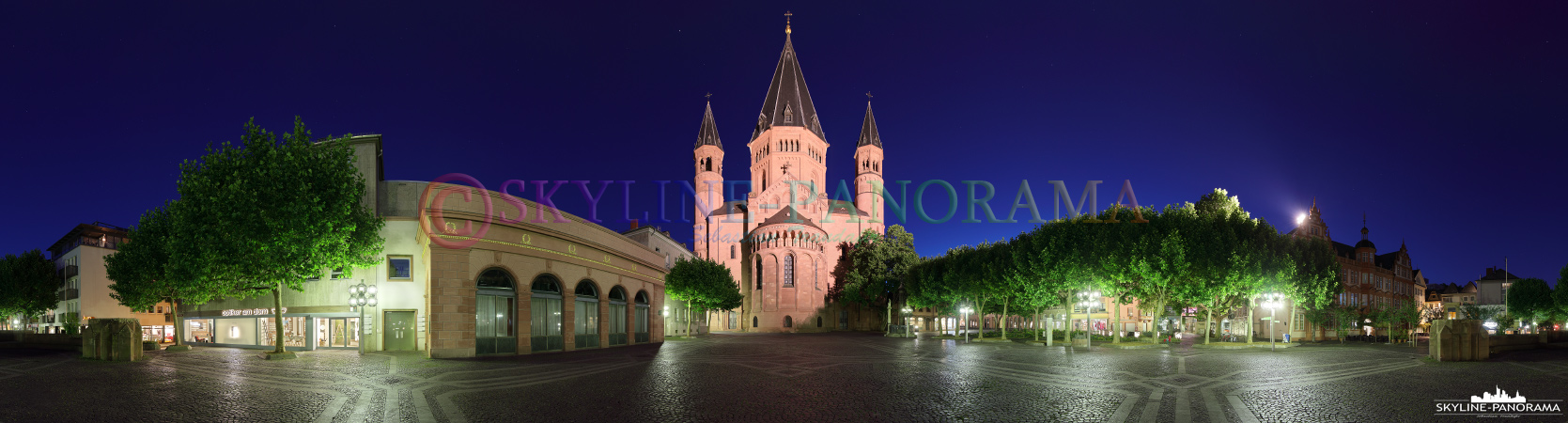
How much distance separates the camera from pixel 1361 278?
7975 centimetres

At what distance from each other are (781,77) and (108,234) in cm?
7432

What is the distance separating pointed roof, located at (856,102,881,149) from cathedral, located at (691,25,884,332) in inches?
6.1

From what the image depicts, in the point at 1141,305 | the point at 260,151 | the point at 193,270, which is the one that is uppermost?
the point at 260,151

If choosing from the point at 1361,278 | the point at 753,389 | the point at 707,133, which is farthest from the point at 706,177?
the point at 753,389

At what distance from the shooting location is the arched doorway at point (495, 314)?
29.8 metres

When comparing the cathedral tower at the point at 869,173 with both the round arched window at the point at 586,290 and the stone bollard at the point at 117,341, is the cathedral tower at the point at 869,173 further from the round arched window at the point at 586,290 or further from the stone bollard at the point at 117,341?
the stone bollard at the point at 117,341

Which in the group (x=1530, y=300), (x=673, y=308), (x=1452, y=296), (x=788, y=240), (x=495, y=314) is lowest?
(x=1452, y=296)

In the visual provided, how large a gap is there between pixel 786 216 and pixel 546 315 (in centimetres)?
6362

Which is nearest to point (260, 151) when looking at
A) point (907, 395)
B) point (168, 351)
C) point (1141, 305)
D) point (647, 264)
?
point (168, 351)

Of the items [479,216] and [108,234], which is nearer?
[479,216]

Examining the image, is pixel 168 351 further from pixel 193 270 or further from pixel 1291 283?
pixel 1291 283

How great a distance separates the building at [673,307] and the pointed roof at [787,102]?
19859 millimetres

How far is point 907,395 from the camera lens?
52.3 feet

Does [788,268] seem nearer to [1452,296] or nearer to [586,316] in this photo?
[586,316]
